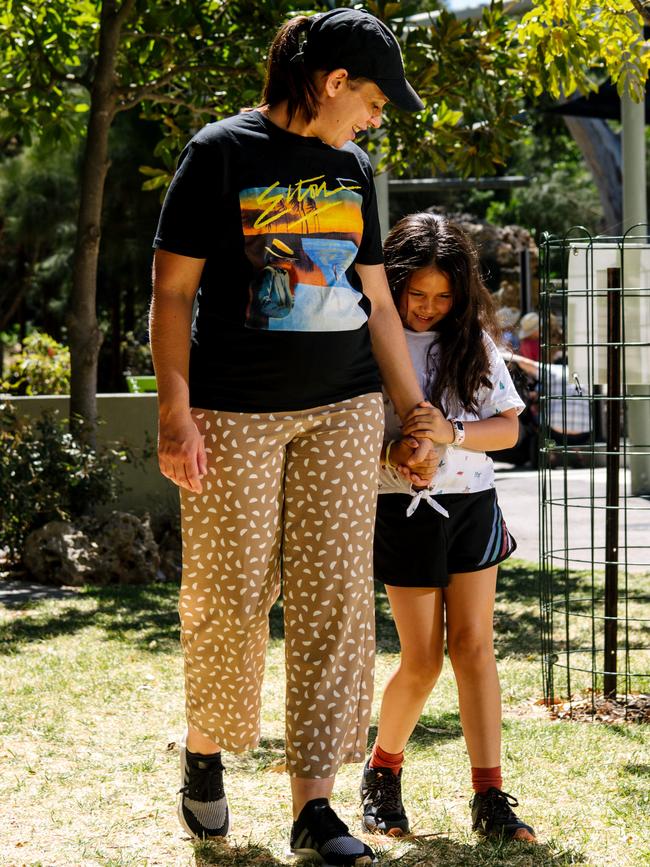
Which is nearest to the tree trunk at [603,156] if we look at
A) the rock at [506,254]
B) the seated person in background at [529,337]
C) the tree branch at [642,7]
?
the rock at [506,254]

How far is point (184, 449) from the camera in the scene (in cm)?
269

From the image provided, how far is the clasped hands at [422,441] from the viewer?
2975 millimetres

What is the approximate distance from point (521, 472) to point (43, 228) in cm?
955

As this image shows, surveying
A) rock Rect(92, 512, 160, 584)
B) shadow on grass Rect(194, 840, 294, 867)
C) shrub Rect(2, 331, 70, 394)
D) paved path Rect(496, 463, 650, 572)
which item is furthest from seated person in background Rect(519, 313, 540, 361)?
shadow on grass Rect(194, 840, 294, 867)

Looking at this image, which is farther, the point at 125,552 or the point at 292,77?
the point at 125,552

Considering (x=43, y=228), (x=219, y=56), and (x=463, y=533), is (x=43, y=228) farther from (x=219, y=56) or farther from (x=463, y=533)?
(x=463, y=533)

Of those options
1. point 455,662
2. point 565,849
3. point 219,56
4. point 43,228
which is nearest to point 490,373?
point 455,662

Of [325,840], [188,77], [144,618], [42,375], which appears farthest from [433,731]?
[42,375]

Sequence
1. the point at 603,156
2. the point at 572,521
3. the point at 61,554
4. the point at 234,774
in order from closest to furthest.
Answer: the point at 234,774, the point at 61,554, the point at 572,521, the point at 603,156

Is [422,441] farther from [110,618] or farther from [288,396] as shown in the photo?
[110,618]

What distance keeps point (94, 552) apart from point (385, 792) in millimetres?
4478

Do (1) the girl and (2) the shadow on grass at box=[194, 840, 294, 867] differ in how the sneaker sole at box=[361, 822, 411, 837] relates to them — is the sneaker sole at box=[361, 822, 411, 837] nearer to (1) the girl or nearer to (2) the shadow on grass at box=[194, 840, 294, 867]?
(1) the girl

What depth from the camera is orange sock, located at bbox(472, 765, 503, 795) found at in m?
3.07

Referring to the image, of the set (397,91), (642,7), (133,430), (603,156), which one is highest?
(603,156)
